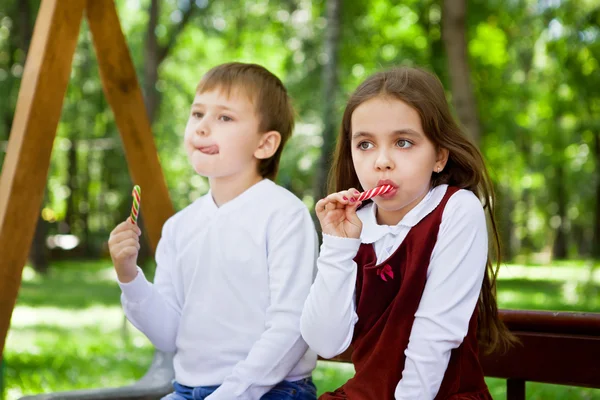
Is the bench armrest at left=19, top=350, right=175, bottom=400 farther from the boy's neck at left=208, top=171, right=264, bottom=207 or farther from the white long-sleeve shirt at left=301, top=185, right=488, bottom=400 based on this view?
the white long-sleeve shirt at left=301, top=185, right=488, bottom=400

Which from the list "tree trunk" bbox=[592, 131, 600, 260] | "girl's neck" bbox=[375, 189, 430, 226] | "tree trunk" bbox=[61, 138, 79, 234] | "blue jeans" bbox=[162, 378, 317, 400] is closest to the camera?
"girl's neck" bbox=[375, 189, 430, 226]

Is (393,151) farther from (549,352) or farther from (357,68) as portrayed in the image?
(357,68)

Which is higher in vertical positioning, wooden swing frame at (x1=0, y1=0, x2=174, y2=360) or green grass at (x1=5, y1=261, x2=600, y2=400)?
wooden swing frame at (x1=0, y1=0, x2=174, y2=360)

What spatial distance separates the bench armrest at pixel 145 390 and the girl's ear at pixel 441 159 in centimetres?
140

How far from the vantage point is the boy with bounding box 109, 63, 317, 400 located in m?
2.47

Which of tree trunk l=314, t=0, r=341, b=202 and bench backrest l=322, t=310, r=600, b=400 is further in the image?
tree trunk l=314, t=0, r=341, b=202

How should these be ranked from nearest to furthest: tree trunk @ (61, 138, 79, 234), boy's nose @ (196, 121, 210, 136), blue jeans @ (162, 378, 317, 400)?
1. blue jeans @ (162, 378, 317, 400)
2. boy's nose @ (196, 121, 210, 136)
3. tree trunk @ (61, 138, 79, 234)

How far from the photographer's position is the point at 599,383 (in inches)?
94.9

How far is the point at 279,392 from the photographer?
2473mm

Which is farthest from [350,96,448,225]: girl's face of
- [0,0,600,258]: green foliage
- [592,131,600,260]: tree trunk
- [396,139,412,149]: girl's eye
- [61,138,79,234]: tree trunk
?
[61,138,79,234]: tree trunk

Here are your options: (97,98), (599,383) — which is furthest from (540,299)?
(97,98)

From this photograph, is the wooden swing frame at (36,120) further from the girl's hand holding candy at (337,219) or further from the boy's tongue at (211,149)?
the girl's hand holding candy at (337,219)

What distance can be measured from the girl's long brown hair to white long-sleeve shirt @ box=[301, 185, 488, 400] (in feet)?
0.33

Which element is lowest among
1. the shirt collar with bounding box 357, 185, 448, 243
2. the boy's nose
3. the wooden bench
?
the wooden bench
